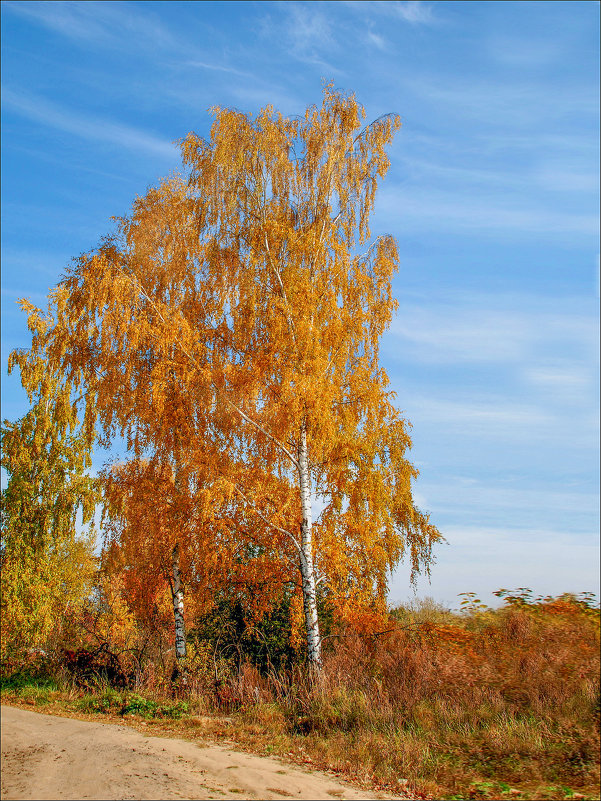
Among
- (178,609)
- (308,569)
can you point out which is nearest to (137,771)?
(308,569)

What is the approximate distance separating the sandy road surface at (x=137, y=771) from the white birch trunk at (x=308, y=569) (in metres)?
3.38

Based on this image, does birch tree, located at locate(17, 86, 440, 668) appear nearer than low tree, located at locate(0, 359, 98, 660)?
Yes

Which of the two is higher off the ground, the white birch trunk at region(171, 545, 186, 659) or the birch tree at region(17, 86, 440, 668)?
the birch tree at region(17, 86, 440, 668)

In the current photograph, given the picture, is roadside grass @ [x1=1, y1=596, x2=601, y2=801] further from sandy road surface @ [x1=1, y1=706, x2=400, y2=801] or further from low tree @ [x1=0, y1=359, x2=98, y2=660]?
low tree @ [x1=0, y1=359, x2=98, y2=660]

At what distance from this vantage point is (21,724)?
353 inches

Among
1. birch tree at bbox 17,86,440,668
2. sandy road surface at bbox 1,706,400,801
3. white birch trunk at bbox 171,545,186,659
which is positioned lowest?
sandy road surface at bbox 1,706,400,801

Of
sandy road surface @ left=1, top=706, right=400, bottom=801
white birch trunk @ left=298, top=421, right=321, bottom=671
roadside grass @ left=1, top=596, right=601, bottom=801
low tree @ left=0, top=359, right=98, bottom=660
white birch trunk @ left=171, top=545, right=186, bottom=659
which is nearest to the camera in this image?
sandy road surface @ left=1, top=706, right=400, bottom=801

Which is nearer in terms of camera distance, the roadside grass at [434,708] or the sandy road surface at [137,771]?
the sandy road surface at [137,771]

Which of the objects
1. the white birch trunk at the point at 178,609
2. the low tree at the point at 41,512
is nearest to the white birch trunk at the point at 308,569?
the white birch trunk at the point at 178,609

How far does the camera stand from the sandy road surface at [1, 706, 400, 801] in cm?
593

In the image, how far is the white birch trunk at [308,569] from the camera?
11.3 meters

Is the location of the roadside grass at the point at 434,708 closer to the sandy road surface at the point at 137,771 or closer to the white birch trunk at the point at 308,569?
the white birch trunk at the point at 308,569

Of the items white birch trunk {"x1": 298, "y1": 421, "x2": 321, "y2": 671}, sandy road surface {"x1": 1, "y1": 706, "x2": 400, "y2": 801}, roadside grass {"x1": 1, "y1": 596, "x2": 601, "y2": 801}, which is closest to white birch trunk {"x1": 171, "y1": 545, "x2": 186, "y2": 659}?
roadside grass {"x1": 1, "y1": 596, "x2": 601, "y2": 801}

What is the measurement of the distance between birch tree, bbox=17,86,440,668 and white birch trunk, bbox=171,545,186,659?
2.27 metres
